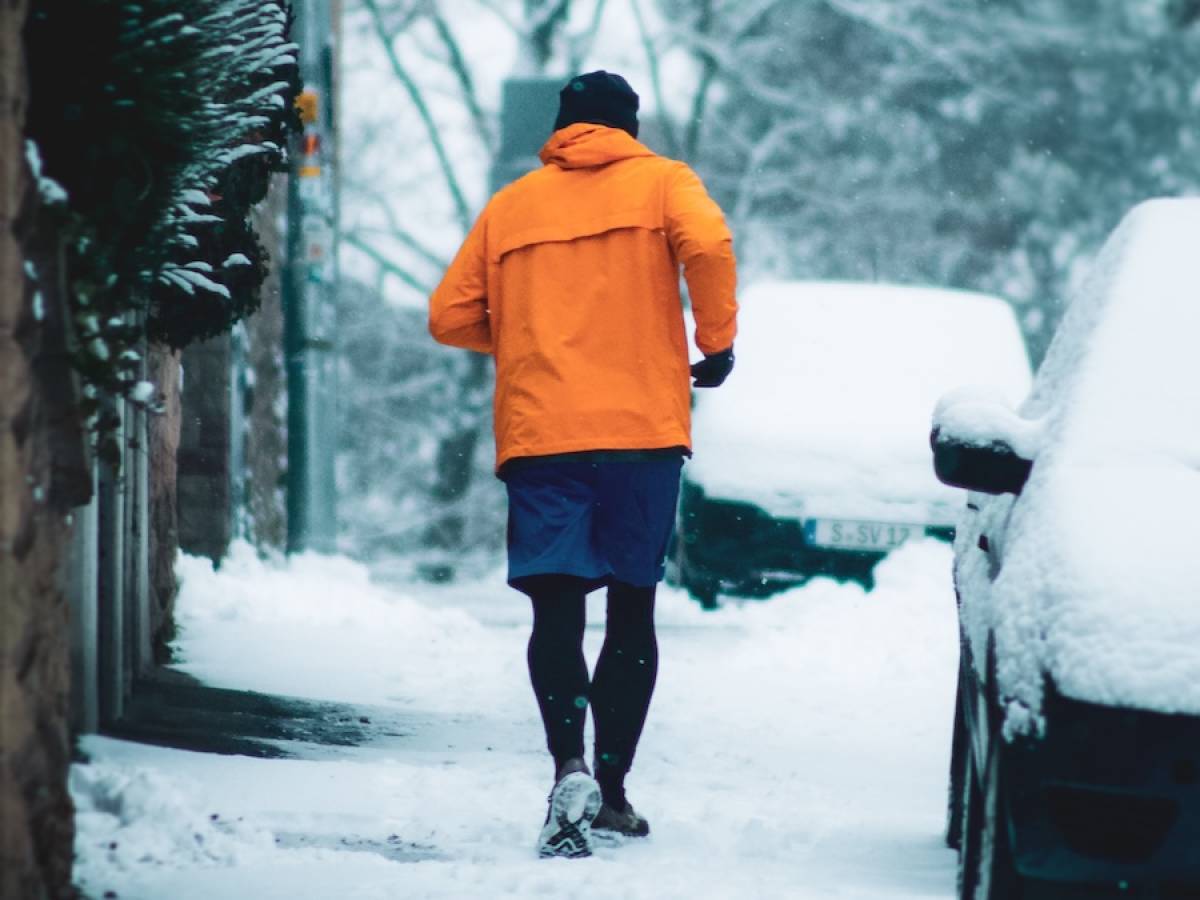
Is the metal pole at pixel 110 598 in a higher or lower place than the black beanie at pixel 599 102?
lower

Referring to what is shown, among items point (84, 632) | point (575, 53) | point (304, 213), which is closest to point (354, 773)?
point (84, 632)

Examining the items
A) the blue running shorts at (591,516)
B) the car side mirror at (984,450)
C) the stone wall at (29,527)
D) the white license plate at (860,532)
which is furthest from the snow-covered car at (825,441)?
the stone wall at (29,527)

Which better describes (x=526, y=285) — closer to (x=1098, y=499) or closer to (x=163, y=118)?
(x=163, y=118)

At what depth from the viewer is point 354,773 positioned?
18.1ft

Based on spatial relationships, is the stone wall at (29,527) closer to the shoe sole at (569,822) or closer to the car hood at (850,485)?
the shoe sole at (569,822)

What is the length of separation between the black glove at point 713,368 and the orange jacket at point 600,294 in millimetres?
22

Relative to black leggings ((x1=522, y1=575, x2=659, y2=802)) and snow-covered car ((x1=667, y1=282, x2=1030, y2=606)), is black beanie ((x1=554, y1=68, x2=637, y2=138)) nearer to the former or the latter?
black leggings ((x1=522, y1=575, x2=659, y2=802))

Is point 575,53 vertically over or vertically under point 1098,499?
over

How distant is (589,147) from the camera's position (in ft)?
16.3

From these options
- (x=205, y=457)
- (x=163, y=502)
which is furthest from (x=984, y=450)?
(x=205, y=457)

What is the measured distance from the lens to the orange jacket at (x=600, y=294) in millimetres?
4801

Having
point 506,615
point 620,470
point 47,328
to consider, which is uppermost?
point 47,328

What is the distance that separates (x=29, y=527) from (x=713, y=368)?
2087mm

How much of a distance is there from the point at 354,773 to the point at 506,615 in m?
5.14
